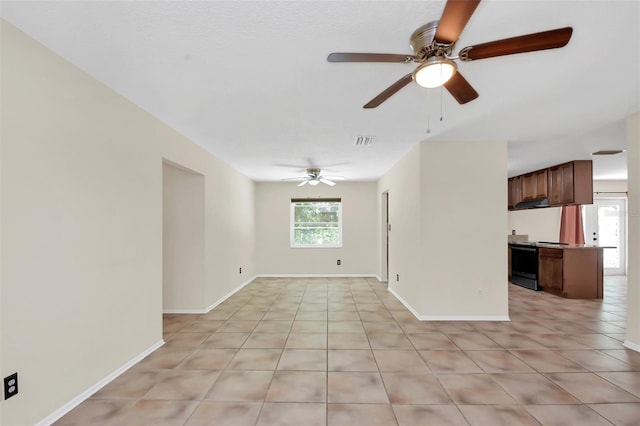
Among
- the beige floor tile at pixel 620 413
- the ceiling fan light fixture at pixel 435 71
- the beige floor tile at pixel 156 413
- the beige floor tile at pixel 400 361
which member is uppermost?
the ceiling fan light fixture at pixel 435 71

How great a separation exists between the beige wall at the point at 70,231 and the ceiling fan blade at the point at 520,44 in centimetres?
248

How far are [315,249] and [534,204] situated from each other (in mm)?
4760

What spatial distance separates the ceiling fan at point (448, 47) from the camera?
127 cm

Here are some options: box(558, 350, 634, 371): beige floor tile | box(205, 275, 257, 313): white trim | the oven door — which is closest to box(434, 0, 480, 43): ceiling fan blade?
box(558, 350, 634, 371): beige floor tile

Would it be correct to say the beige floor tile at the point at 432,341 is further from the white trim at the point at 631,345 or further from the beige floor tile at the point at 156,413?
the beige floor tile at the point at 156,413

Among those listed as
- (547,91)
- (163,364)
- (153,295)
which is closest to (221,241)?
(153,295)

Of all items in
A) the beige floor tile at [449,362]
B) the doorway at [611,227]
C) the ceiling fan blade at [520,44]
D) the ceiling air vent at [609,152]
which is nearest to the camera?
the ceiling fan blade at [520,44]

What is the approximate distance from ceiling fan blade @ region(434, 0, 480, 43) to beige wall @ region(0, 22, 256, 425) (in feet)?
7.61

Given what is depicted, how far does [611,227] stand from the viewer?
7.27 metres

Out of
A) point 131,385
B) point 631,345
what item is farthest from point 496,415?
point 131,385

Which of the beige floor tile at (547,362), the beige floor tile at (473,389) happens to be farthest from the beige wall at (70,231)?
the beige floor tile at (547,362)

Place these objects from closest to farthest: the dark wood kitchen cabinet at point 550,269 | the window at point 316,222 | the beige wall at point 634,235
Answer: the beige wall at point 634,235 → the dark wood kitchen cabinet at point 550,269 → the window at point 316,222

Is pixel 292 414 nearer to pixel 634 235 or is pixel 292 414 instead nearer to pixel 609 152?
pixel 634 235

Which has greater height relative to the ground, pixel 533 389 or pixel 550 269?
pixel 550 269
